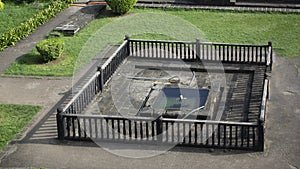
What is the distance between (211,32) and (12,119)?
9400mm

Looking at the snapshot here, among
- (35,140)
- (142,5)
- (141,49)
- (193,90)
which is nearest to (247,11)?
(142,5)

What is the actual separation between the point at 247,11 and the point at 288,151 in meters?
12.3

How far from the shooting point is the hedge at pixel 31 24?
22.7 metres

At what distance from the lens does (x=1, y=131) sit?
16031 mm

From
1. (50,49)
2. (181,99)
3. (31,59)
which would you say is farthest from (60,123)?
(31,59)

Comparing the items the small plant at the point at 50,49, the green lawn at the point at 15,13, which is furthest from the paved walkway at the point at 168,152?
the green lawn at the point at 15,13

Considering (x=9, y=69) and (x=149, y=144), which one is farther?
(x=9, y=69)

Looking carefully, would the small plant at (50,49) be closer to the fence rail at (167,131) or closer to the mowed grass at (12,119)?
the mowed grass at (12,119)

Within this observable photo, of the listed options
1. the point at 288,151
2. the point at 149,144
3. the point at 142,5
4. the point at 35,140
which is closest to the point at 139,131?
the point at 149,144

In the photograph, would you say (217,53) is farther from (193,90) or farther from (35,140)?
(35,140)

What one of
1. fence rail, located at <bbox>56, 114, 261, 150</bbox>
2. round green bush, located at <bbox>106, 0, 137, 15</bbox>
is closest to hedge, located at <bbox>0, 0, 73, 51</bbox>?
round green bush, located at <bbox>106, 0, 137, 15</bbox>

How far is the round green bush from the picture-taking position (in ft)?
84.3

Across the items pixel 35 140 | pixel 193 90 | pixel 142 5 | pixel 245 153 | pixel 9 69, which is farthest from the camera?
pixel 142 5

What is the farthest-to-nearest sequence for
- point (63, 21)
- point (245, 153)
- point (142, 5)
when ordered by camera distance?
point (142, 5) < point (63, 21) < point (245, 153)
